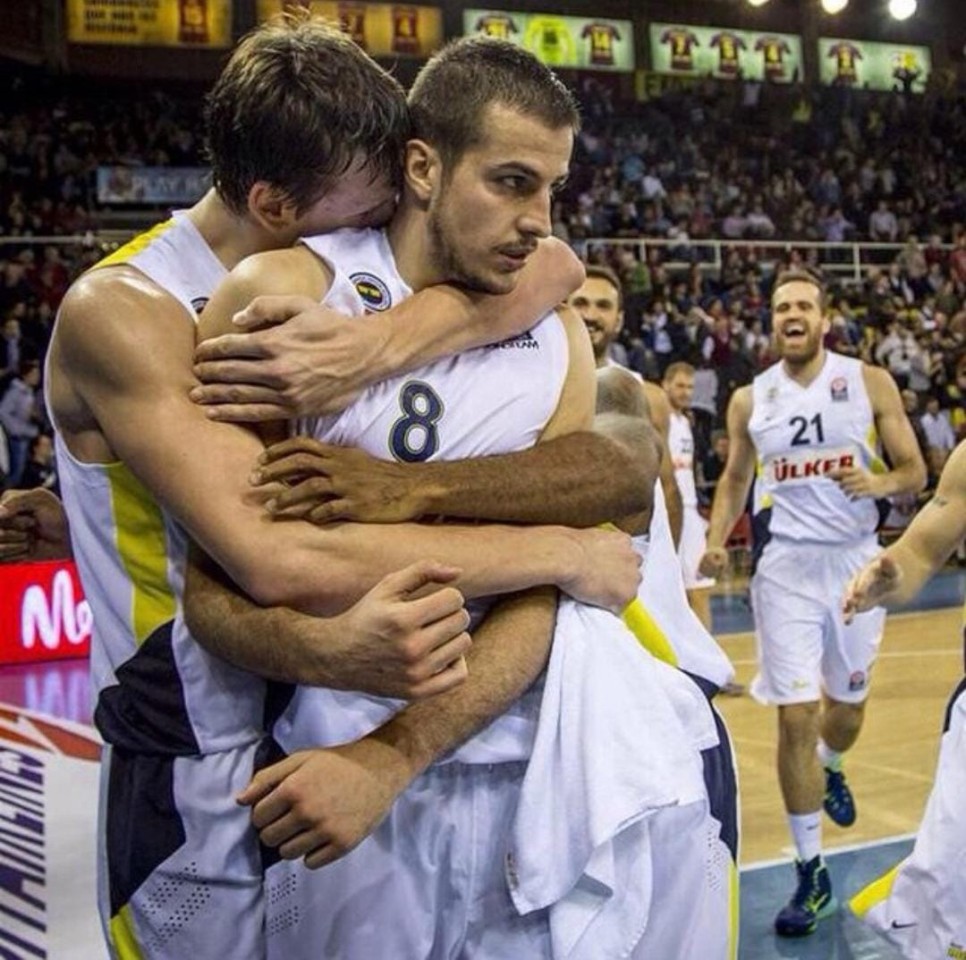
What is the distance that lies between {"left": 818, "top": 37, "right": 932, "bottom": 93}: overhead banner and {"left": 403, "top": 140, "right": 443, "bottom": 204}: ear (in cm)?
2715

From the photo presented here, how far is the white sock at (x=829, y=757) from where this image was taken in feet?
18.6

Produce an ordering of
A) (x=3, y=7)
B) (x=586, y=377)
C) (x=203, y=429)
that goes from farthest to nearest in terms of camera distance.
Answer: (x=3, y=7)
(x=586, y=377)
(x=203, y=429)

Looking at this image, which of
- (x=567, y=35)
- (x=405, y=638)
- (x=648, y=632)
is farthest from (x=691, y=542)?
(x=567, y=35)

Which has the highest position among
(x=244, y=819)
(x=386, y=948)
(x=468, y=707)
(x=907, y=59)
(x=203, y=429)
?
(x=907, y=59)

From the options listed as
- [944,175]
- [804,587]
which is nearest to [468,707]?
[804,587]

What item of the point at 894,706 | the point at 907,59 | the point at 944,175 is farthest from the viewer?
the point at 907,59

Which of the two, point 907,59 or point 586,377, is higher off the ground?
point 907,59

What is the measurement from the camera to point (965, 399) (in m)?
16.0

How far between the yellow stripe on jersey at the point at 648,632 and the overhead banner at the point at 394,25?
21.7 meters

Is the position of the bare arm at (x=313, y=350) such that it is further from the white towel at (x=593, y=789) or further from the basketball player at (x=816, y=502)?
the basketball player at (x=816, y=502)

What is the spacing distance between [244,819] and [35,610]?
24.9 feet

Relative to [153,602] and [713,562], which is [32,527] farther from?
[713,562]

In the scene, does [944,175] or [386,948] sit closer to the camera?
[386,948]

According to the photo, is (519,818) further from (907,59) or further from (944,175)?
(907,59)
